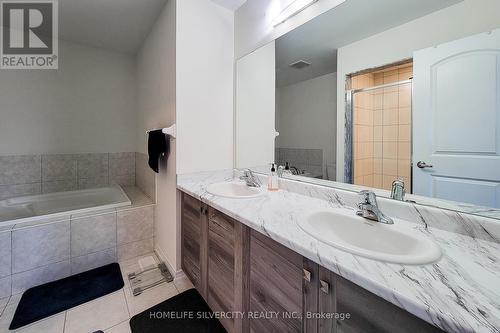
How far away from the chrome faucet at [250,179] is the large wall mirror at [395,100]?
0.81 feet

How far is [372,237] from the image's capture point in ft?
3.04

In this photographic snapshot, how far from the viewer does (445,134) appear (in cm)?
92

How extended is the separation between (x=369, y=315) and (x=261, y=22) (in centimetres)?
191

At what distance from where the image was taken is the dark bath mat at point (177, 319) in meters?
1.36

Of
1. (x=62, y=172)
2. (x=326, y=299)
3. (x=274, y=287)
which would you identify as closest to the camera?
(x=326, y=299)

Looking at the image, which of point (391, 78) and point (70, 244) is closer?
point (391, 78)

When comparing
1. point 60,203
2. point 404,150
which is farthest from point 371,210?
point 60,203

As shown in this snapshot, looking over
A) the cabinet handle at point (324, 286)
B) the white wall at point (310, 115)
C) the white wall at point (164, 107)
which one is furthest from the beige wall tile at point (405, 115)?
the white wall at point (164, 107)

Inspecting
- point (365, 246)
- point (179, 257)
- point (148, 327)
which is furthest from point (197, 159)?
point (365, 246)

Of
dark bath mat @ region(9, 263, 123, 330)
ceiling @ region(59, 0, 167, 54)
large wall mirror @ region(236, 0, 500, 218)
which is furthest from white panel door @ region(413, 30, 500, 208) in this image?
dark bath mat @ region(9, 263, 123, 330)

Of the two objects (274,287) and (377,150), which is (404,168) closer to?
(377,150)

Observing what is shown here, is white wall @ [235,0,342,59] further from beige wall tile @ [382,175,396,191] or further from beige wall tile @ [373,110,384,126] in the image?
beige wall tile @ [382,175,396,191]

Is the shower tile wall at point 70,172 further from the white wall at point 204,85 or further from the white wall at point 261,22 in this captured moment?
the white wall at point 261,22

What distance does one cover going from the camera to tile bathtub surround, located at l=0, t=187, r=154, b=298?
64.1 inches
